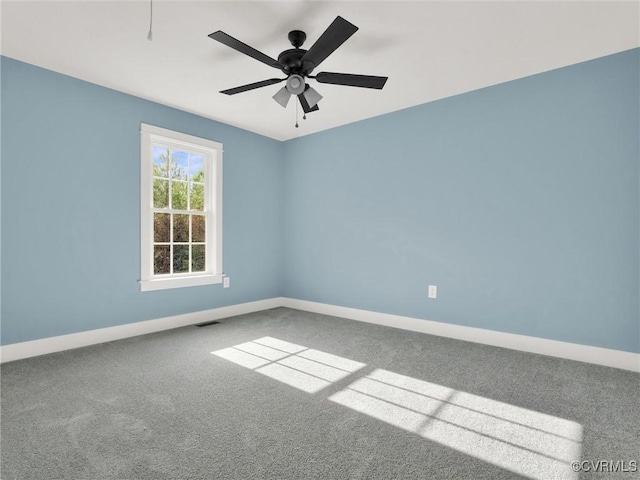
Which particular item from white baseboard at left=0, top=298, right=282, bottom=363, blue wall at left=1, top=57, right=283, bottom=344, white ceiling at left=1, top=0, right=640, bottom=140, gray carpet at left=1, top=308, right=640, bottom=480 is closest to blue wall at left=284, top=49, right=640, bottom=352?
white ceiling at left=1, top=0, right=640, bottom=140

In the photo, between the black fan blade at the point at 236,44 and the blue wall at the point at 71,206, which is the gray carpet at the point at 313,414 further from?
the black fan blade at the point at 236,44

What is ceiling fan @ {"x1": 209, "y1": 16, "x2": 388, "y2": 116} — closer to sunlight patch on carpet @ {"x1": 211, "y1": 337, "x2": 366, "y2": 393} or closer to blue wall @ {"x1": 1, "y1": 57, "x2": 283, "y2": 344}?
blue wall @ {"x1": 1, "y1": 57, "x2": 283, "y2": 344}

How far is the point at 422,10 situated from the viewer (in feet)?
7.26

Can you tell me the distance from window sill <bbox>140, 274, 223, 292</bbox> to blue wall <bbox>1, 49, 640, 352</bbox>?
85mm

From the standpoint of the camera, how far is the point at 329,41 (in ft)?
6.74

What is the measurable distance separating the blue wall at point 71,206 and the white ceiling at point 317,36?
252 millimetres

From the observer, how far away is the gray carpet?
1547mm

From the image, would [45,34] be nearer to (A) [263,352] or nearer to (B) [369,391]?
(A) [263,352]

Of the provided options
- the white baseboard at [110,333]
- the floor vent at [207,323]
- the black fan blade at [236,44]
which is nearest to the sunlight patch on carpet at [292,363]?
the floor vent at [207,323]

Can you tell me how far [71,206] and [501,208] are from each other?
4046 millimetres

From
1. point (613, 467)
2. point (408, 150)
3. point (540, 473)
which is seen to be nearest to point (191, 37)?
point (408, 150)

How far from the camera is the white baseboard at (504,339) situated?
272cm

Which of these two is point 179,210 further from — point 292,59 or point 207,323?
point 292,59

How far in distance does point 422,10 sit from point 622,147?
1.96 m
